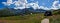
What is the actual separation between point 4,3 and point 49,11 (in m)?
0.89

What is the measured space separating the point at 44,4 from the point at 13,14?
64 centimetres

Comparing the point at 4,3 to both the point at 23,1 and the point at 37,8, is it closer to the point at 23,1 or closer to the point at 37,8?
the point at 23,1

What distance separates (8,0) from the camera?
360 cm

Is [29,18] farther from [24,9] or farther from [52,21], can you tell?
[52,21]

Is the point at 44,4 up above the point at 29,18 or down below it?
above

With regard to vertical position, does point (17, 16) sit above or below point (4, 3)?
below

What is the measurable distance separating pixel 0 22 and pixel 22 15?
0.45 meters

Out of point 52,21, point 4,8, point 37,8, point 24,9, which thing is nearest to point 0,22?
point 4,8

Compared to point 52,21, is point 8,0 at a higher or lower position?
higher

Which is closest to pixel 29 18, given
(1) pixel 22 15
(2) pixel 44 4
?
(1) pixel 22 15

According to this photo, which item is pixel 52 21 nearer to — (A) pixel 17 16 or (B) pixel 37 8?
(B) pixel 37 8

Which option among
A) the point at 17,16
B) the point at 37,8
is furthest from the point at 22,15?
the point at 37,8

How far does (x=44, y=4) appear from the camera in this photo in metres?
3.60

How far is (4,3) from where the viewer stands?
358 cm
